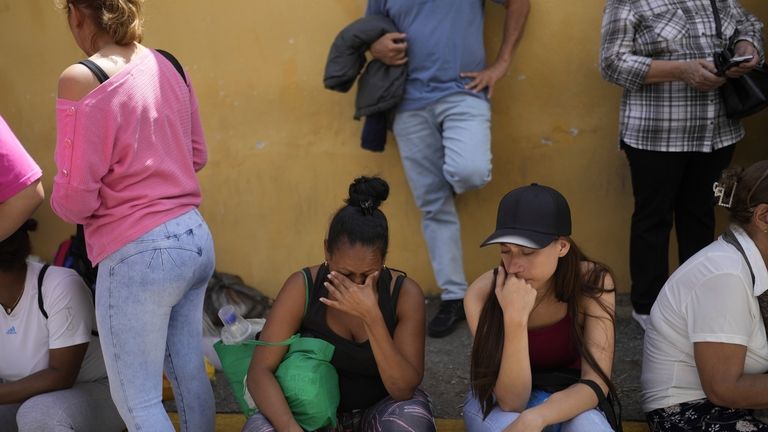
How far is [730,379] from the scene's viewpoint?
2967mm

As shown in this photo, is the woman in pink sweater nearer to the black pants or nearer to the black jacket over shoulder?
the black jacket over shoulder

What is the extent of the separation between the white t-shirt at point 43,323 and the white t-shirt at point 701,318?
2061mm

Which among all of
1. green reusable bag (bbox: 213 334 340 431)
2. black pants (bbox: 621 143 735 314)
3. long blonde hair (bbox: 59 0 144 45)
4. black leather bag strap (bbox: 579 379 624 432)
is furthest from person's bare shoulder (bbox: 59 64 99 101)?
black pants (bbox: 621 143 735 314)

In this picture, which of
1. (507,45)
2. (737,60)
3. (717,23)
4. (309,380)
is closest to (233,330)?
(309,380)

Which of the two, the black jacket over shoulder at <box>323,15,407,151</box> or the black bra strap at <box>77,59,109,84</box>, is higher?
the black bra strap at <box>77,59,109,84</box>

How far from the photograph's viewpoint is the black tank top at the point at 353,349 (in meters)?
3.31

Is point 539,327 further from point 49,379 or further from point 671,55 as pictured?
point 49,379

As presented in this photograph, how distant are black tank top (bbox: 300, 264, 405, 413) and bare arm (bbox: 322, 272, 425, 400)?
8cm

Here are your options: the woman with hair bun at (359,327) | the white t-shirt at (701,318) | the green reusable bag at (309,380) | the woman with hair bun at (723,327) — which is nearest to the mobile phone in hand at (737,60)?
the woman with hair bun at (723,327)

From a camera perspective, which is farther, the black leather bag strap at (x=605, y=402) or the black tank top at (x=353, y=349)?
the black tank top at (x=353, y=349)

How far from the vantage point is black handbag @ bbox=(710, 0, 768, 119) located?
13.3 feet

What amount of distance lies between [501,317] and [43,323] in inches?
65.9

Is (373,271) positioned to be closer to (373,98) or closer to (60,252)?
(373,98)

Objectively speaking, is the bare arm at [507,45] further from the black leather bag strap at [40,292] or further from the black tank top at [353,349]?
the black leather bag strap at [40,292]
